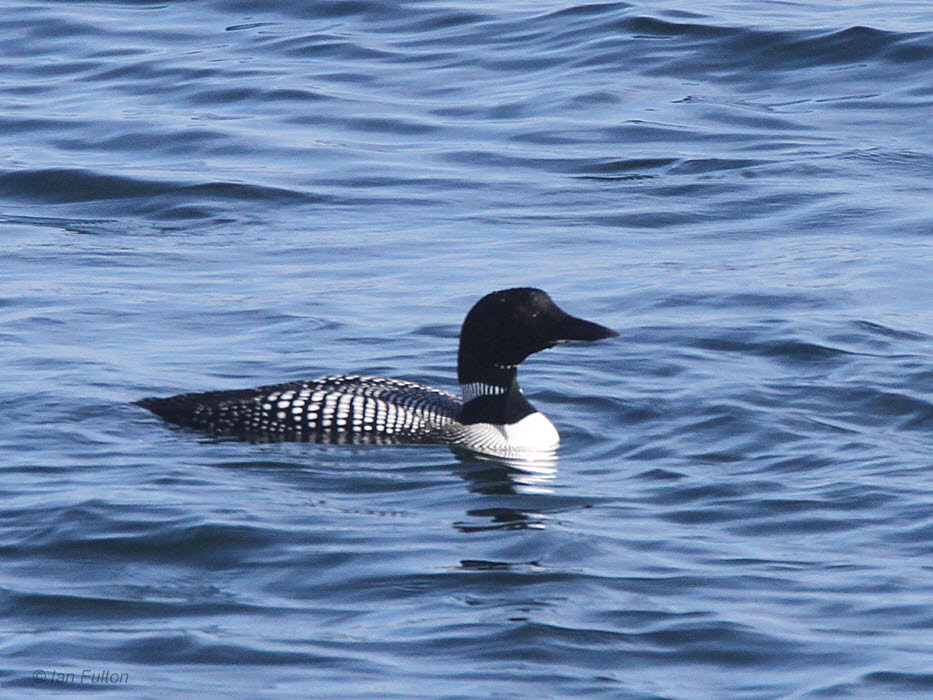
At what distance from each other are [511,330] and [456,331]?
60.2 inches

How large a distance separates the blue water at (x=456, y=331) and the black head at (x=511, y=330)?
39cm

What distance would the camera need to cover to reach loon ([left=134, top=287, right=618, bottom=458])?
7352 mm

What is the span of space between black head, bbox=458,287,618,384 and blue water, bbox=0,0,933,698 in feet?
1.29

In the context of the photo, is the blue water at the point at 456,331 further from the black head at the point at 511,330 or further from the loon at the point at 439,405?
the black head at the point at 511,330

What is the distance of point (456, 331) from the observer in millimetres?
8945

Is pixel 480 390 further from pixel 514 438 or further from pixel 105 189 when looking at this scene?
pixel 105 189

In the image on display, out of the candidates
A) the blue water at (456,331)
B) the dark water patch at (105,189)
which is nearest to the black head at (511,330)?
the blue water at (456,331)

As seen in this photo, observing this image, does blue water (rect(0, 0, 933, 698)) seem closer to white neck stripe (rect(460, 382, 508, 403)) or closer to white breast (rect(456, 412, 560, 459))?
white breast (rect(456, 412, 560, 459))

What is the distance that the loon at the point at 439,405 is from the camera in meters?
7.35

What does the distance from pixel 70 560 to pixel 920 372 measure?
3.71 metres

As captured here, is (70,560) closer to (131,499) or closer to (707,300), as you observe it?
(131,499)

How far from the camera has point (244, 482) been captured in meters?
6.91

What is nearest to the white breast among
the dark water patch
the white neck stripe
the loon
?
the loon

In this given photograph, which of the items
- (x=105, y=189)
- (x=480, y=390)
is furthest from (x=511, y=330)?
(x=105, y=189)
